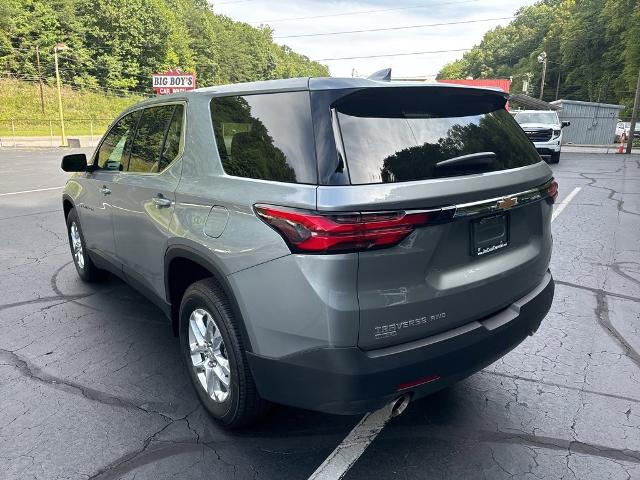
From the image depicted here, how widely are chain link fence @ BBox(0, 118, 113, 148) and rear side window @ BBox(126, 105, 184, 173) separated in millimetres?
30421

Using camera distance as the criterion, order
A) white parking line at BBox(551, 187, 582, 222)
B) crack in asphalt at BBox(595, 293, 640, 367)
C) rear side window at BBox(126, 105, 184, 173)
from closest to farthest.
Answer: rear side window at BBox(126, 105, 184, 173) < crack in asphalt at BBox(595, 293, 640, 367) < white parking line at BBox(551, 187, 582, 222)

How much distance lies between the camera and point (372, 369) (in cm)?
200

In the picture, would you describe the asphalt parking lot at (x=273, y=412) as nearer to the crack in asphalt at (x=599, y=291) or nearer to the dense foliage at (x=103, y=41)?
the crack in asphalt at (x=599, y=291)

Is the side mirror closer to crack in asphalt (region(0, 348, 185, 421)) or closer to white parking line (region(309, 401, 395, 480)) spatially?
crack in asphalt (region(0, 348, 185, 421))

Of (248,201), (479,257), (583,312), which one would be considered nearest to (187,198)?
(248,201)

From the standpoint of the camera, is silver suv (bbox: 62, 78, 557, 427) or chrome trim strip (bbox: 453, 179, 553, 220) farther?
chrome trim strip (bbox: 453, 179, 553, 220)

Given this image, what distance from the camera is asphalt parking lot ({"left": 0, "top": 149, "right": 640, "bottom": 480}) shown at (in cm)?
242

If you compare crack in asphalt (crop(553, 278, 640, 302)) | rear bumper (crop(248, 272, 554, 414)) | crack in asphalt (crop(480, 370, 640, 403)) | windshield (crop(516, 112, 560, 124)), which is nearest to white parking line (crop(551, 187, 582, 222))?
crack in asphalt (crop(553, 278, 640, 302))

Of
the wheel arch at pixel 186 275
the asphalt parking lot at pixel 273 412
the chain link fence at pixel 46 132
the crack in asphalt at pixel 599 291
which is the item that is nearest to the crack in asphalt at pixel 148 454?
the asphalt parking lot at pixel 273 412

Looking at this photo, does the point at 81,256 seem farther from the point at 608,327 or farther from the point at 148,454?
the point at 608,327

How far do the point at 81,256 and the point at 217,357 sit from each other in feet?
9.88

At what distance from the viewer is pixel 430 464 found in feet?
7.93

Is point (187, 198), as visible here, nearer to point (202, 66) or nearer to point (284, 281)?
point (284, 281)

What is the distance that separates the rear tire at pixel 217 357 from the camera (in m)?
2.43
